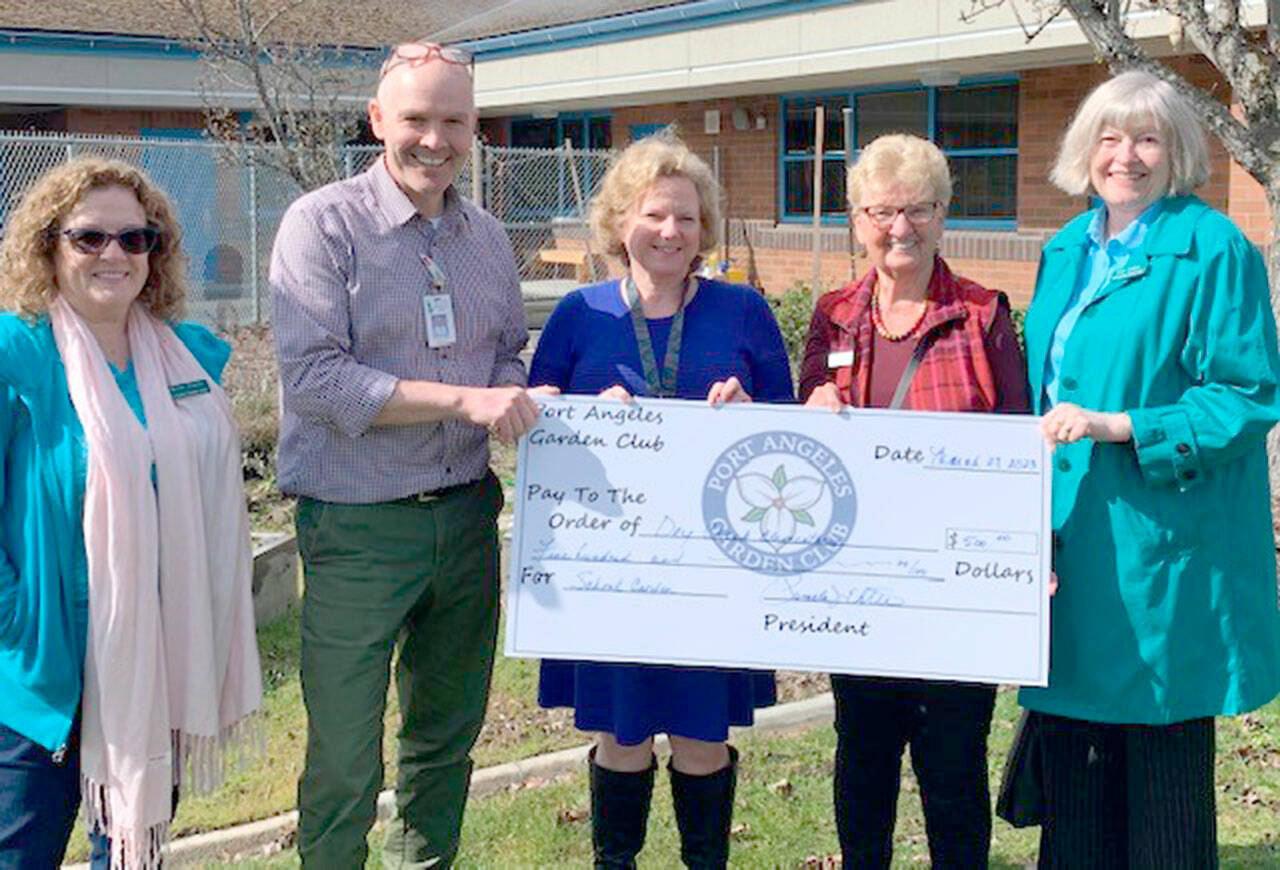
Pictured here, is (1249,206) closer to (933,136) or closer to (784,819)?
(933,136)

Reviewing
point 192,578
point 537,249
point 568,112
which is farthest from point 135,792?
point 568,112

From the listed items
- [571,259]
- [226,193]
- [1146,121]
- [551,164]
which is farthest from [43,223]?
[551,164]

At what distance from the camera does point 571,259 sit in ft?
69.4

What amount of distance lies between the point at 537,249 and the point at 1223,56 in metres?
16.2

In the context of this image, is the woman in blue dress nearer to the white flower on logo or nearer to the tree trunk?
the white flower on logo

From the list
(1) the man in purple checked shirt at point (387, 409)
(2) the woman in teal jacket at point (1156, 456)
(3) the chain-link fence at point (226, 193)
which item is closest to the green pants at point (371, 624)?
(1) the man in purple checked shirt at point (387, 409)

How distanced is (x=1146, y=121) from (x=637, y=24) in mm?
17204

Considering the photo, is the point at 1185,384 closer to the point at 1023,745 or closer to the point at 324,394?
the point at 1023,745

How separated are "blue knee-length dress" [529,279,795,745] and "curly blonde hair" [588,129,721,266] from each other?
13 centimetres

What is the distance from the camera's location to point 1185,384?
3.35m

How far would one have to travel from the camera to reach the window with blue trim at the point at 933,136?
55.1ft

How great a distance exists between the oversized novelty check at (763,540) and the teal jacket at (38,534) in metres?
1.07

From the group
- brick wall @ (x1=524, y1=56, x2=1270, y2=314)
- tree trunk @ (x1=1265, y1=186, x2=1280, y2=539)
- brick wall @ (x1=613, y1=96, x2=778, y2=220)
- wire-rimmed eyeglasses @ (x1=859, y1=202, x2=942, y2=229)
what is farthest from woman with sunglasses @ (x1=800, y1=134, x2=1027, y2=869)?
brick wall @ (x1=613, y1=96, x2=778, y2=220)

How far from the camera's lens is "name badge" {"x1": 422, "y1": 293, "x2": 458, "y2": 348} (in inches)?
143
